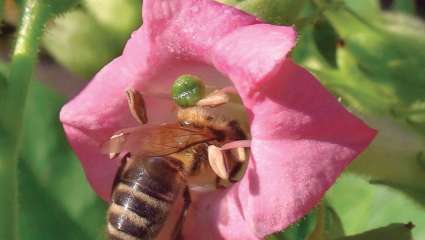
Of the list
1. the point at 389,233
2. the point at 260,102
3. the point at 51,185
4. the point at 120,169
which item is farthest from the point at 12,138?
the point at 51,185

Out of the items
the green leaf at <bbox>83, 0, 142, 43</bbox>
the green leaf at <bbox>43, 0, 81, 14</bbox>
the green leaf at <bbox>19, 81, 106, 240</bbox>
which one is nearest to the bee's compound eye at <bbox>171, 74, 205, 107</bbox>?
the green leaf at <bbox>43, 0, 81, 14</bbox>

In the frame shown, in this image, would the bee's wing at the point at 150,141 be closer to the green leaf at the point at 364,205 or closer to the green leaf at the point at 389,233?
the green leaf at the point at 389,233

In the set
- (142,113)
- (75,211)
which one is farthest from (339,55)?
(75,211)

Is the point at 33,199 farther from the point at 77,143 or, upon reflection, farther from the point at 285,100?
the point at 285,100

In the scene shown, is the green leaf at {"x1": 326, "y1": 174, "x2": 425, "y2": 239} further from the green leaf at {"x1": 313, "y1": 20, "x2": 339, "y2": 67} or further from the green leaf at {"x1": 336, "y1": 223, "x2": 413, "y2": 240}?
the green leaf at {"x1": 336, "y1": 223, "x2": 413, "y2": 240}

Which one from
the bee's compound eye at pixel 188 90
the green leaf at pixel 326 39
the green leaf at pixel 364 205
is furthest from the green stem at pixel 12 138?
the green leaf at pixel 364 205

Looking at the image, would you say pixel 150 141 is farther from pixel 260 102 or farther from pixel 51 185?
pixel 51 185
